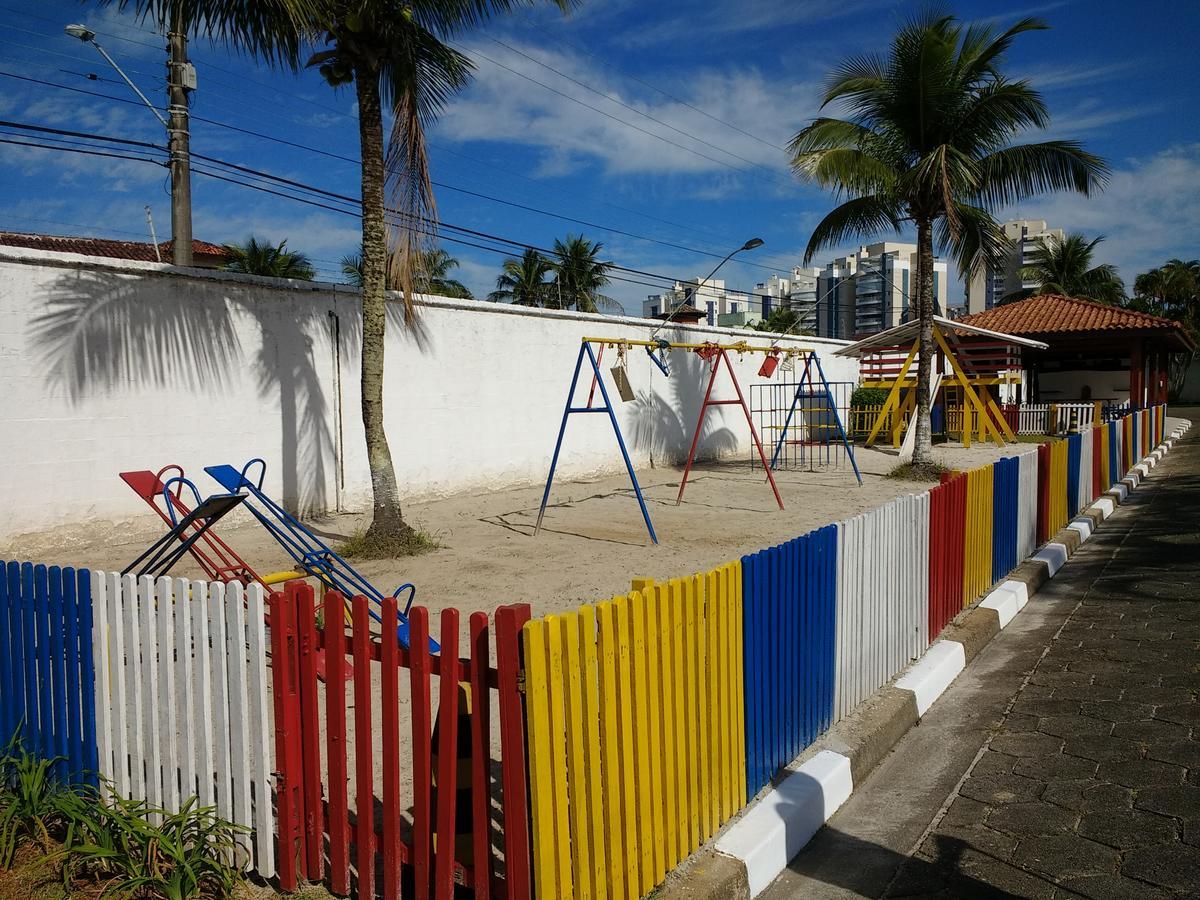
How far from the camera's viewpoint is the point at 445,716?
8.34ft

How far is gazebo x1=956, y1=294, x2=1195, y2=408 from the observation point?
24.3 meters

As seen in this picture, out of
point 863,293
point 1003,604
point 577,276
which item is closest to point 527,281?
point 577,276

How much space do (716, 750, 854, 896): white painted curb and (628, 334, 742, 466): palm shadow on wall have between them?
1306 cm

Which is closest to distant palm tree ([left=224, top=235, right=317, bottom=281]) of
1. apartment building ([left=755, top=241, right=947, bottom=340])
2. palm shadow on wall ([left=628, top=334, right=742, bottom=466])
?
palm shadow on wall ([left=628, top=334, right=742, bottom=466])

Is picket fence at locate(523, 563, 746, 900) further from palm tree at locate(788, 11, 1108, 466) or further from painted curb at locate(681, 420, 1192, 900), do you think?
palm tree at locate(788, 11, 1108, 466)

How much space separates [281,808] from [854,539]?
9.66 feet

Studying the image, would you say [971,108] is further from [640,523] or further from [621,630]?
[621,630]

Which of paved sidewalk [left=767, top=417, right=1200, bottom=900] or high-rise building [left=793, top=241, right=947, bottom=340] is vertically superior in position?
high-rise building [left=793, top=241, right=947, bottom=340]

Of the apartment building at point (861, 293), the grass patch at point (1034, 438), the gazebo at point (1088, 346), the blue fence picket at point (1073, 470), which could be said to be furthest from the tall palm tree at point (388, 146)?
the apartment building at point (861, 293)

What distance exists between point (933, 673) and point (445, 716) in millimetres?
3430

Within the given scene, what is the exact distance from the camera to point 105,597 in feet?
10.5

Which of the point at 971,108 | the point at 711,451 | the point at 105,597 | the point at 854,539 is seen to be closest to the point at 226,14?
the point at 105,597

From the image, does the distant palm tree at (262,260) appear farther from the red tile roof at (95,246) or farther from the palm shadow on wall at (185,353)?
the palm shadow on wall at (185,353)

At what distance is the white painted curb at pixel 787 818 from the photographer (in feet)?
9.84
